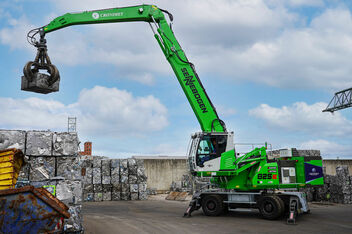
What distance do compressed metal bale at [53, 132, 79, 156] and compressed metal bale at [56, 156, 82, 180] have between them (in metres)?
0.17

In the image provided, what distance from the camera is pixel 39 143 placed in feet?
30.1

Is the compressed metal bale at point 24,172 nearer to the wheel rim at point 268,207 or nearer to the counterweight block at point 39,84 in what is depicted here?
the counterweight block at point 39,84

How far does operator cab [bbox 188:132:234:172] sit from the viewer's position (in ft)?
43.2

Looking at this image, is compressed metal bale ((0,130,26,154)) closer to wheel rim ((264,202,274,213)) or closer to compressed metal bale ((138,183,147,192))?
wheel rim ((264,202,274,213))

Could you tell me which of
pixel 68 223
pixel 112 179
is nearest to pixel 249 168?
pixel 68 223

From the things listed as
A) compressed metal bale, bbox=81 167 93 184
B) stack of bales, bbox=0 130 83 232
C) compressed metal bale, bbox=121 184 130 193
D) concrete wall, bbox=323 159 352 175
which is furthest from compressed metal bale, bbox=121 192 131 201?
concrete wall, bbox=323 159 352 175

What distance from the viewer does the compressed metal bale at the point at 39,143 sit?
9.08 m

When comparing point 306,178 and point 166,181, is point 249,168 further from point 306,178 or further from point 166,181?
point 166,181

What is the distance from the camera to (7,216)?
6.48 m

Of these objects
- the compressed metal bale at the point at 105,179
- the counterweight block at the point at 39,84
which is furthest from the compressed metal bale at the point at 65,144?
the compressed metal bale at the point at 105,179

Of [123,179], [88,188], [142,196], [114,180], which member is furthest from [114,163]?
[142,196]

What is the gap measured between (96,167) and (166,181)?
7.90 meters

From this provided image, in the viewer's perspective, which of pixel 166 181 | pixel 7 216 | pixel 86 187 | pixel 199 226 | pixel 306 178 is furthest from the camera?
pixel 166 181

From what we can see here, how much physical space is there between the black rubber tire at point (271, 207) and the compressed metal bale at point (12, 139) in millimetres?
8550
